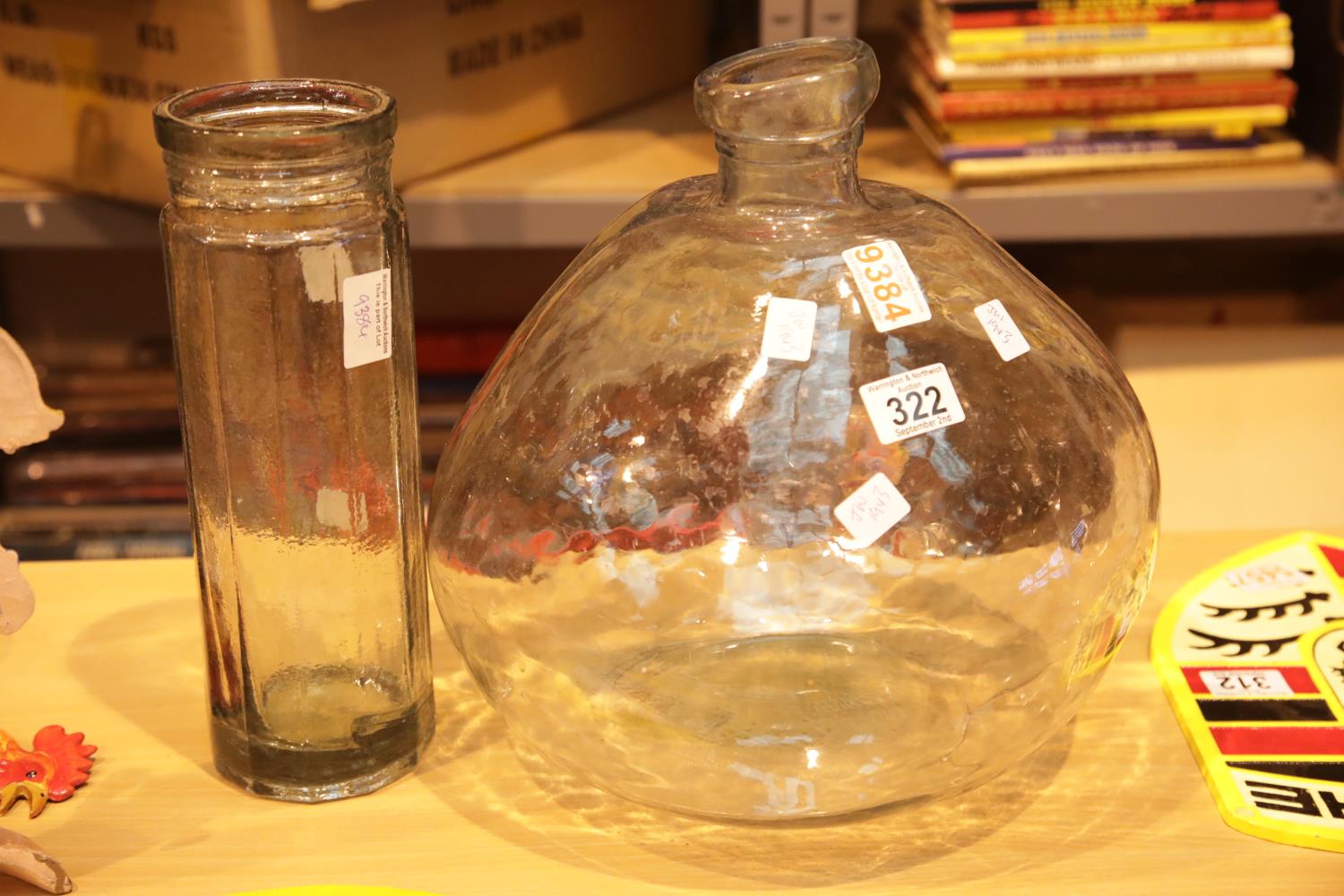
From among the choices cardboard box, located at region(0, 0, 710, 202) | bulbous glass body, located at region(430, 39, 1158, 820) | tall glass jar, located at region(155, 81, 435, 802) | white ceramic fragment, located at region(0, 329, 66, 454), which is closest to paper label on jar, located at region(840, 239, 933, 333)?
bulbous glass body, located at region(430, 39, 1158, 820)

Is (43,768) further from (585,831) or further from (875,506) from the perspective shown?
(875,506)

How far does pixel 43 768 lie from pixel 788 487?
1.01 feet

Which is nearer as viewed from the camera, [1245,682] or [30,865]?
[30,865]

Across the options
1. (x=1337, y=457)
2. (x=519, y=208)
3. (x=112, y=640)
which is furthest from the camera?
(x=1337, y=457)

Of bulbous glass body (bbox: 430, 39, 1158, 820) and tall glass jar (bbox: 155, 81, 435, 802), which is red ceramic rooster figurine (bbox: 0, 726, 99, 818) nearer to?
tall glass jar (bbox: 155, 81, 435, 802)

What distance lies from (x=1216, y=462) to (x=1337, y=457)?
0.34ft

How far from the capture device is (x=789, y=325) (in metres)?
0.55

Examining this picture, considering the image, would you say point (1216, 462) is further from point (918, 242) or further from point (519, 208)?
point (918, 242)

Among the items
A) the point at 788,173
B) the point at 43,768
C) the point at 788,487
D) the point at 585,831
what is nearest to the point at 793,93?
the point at 788,173

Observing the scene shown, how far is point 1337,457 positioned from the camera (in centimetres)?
131

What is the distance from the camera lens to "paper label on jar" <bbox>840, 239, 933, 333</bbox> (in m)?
0.55

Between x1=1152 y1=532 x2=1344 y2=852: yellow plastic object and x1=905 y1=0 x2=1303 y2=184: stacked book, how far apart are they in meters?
0.50

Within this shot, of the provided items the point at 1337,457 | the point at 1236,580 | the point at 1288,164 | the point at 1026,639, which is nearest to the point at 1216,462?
the point at 1337,457

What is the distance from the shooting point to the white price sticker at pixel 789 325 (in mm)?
548
